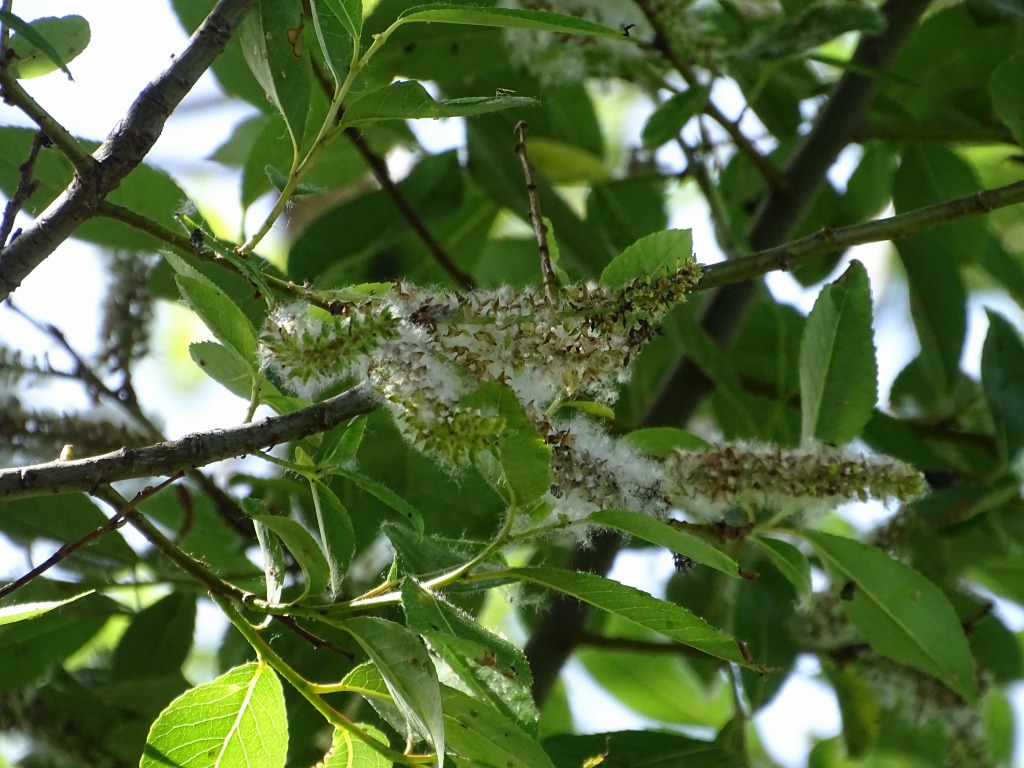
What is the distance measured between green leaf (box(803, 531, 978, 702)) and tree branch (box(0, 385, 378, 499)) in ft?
1.59


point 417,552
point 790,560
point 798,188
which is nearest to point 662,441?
point 790,560

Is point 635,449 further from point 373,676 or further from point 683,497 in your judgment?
point 373,676

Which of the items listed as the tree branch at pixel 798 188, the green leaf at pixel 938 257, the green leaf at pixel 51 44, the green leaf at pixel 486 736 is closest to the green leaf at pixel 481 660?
the green leaf at pixel 486 736

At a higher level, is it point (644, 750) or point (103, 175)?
point (103, 175)

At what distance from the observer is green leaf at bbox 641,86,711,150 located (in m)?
1.14

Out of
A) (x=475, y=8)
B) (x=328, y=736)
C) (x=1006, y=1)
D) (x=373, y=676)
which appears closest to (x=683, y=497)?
(x=373, y=676)

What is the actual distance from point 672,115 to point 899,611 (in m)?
0.55

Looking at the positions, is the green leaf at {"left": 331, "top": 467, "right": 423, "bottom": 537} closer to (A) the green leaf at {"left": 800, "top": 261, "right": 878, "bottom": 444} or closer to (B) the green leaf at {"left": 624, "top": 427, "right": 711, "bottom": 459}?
(B) the green leaf at {"left": 624, "top": 427, "right": 711, "bottom": 459}

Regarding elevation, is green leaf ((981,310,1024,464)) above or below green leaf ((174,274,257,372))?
above

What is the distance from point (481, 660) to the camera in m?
0.66

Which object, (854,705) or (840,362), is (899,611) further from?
(854,705)

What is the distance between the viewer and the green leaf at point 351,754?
74 centimetres

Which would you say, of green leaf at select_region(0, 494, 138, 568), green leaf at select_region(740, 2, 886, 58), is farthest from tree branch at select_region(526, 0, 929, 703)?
green leaf at select_region(0, 494, 138, 568)

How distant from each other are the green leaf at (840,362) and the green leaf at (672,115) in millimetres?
305
